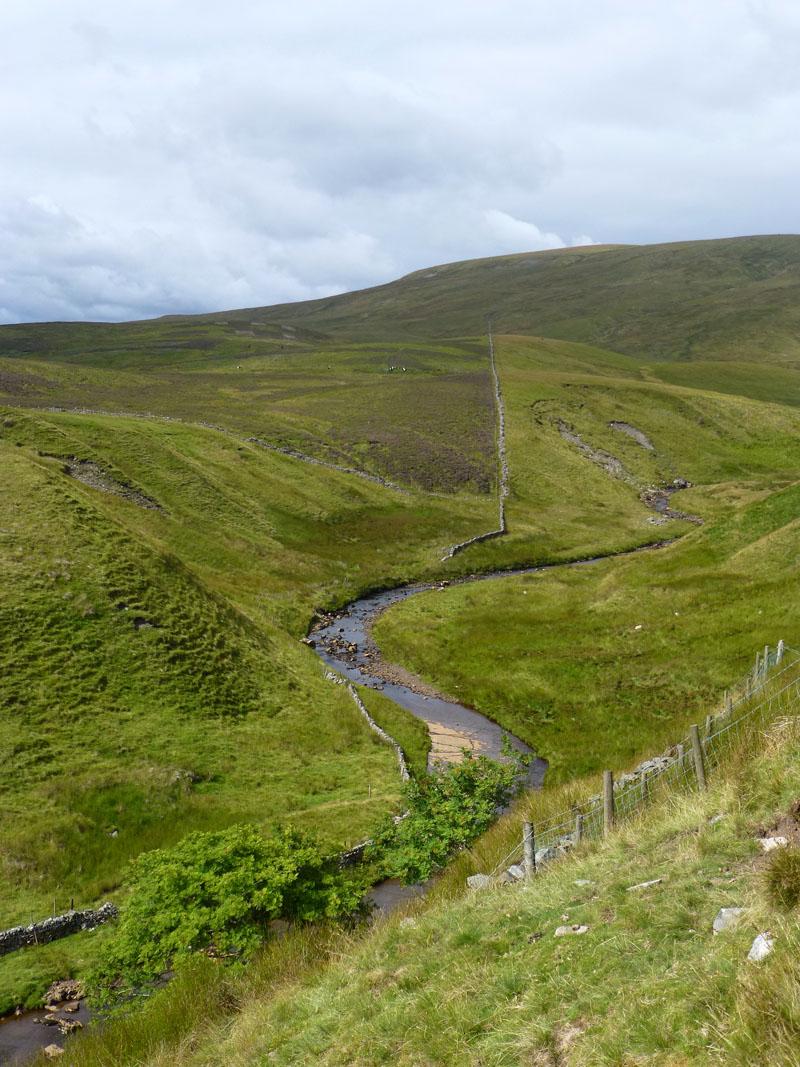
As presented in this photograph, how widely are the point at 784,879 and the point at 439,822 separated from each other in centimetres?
1420

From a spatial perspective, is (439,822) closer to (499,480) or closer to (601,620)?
(601,620)

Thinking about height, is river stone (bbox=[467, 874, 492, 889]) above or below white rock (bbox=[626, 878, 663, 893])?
below

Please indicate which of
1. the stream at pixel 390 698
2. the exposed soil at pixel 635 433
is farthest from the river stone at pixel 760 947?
the exposed soil at pixel 635 433

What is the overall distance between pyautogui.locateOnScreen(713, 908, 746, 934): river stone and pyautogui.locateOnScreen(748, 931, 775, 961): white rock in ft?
2.34

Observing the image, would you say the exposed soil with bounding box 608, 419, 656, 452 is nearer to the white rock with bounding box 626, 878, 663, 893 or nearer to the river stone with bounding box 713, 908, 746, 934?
the white rock with bounding box 626, 878, 663, 893

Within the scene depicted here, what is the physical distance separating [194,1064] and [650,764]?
1445 centimetres

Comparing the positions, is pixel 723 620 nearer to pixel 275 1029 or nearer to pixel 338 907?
pixel 338 907

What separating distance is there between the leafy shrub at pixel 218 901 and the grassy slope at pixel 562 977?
1761 mm

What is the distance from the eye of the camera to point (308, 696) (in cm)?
4188

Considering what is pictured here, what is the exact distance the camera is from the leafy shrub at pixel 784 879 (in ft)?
28.0

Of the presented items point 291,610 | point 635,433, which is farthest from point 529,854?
point 635,433

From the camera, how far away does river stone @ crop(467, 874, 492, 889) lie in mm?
14991

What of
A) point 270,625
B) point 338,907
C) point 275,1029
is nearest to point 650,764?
point 338,907

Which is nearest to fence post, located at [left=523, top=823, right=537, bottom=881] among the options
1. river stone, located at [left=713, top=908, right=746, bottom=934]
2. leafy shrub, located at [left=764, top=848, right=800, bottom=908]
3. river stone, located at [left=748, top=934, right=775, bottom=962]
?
river stone, located at [left=713, top=908, right=746, bottom=934]
